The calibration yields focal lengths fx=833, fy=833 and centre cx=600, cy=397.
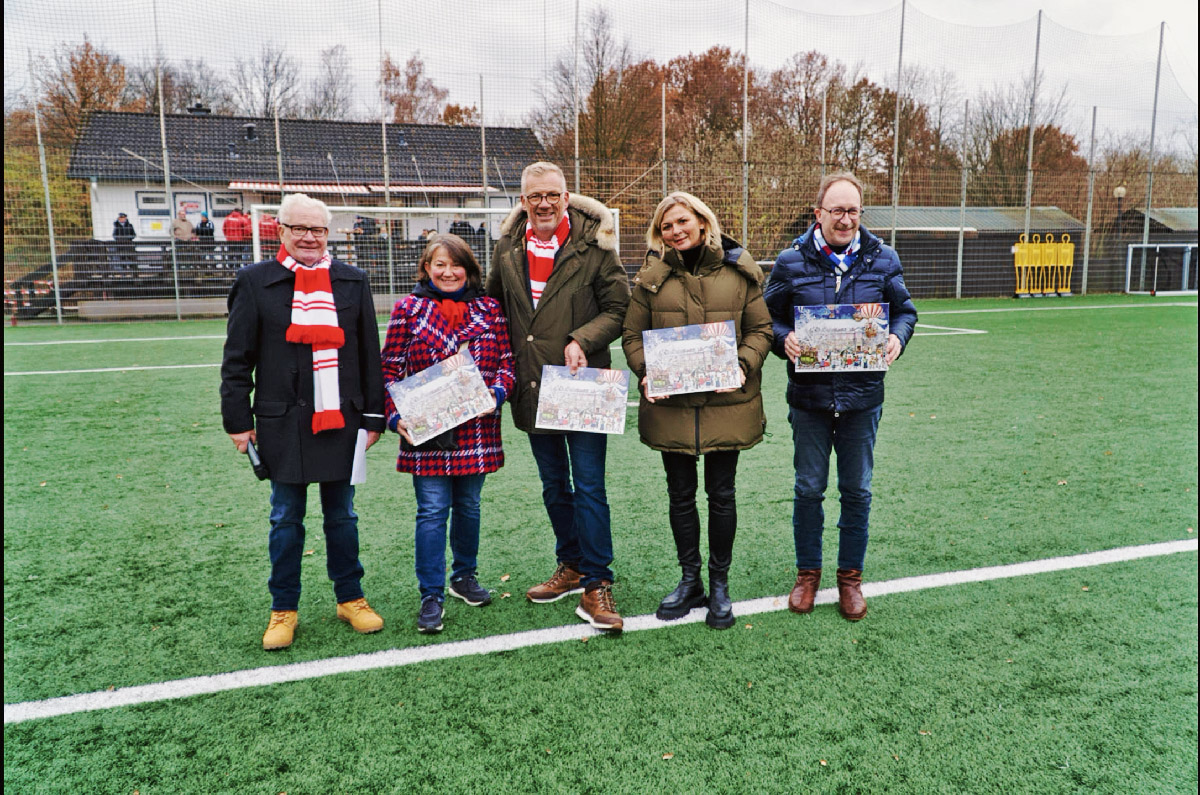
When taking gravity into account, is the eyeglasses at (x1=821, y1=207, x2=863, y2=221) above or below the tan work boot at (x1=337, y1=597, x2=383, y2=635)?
above

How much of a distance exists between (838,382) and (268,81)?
62.6 ft

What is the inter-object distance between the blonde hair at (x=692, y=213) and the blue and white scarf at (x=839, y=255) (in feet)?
1.33

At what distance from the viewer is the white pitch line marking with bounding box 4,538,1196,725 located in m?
2.82

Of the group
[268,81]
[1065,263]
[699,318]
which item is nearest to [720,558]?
[699,318]

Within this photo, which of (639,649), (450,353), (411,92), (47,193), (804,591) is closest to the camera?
(639,649)

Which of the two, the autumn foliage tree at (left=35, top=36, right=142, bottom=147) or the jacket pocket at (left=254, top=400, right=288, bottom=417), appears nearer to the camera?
the jacket pocket at (left=254, top=400, right=288, bottom=417)

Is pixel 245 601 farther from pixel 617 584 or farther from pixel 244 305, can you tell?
pixel 617 584

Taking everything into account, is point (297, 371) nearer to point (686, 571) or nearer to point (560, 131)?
point (686, 571)

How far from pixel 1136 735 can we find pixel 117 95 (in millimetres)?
24161

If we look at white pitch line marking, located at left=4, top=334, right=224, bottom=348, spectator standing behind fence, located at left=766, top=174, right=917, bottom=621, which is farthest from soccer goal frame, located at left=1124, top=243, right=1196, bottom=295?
spectator standing behind fence, located at left=766, top=174, right=917, bottom=621

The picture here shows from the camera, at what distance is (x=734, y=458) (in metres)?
3.31

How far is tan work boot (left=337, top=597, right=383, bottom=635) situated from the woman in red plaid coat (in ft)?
0.57

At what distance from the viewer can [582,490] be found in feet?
11.1

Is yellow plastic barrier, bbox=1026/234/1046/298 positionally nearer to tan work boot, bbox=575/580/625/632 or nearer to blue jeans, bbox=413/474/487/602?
tan work boot, bbox=575/580/625/632
